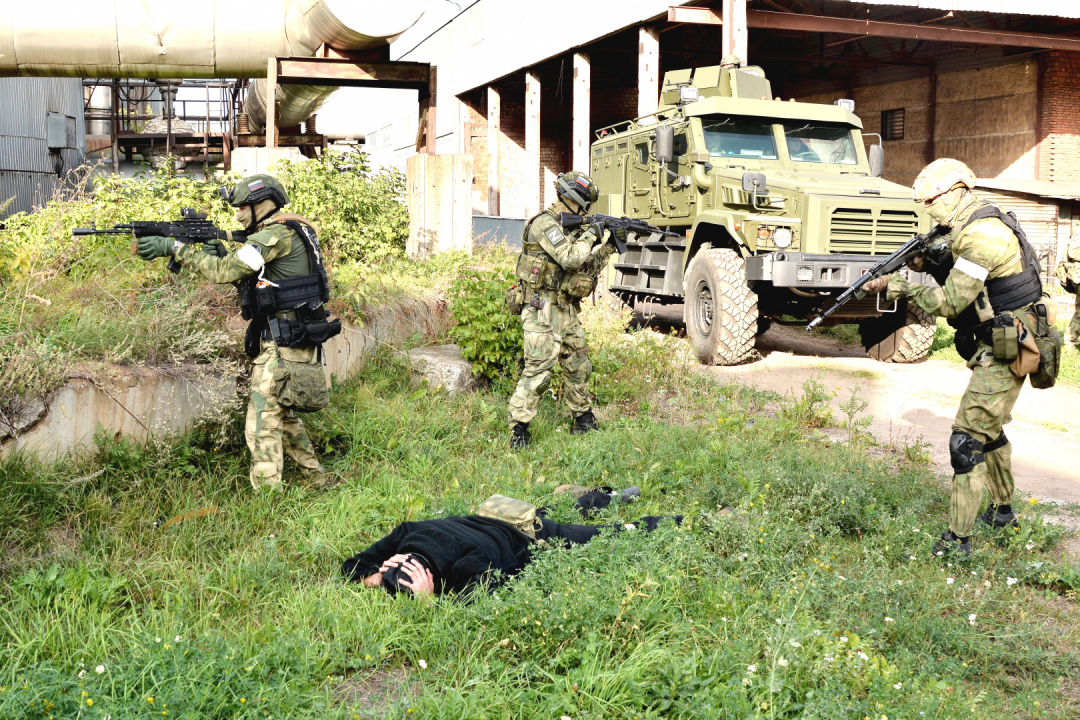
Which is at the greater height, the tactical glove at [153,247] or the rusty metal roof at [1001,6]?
the rusty metal roof at [1001,6]

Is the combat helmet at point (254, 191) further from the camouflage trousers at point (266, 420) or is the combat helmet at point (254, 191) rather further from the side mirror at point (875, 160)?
the side mirror at point (875, 160)

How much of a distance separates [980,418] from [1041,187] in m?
12.6

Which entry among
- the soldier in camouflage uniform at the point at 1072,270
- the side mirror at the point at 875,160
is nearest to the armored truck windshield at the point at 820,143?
the side mirror at the point at 875,160

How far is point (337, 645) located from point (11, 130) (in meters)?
12.4

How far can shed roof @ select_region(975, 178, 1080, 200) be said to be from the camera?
14.7 m

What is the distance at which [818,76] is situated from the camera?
19797 mm

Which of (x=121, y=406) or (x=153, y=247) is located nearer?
(x=153, y=247)

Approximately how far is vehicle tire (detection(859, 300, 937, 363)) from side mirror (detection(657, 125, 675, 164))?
278 centimetres

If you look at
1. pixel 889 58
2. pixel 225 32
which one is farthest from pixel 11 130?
pixel 889 58

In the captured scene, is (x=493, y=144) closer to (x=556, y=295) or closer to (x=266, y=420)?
(x=556, y=295)

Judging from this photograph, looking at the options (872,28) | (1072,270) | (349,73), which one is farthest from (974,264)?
(872,28)

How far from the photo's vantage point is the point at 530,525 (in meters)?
3.99

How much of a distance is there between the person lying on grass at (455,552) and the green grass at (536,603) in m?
0.11

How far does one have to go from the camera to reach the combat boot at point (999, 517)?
14.7ft
